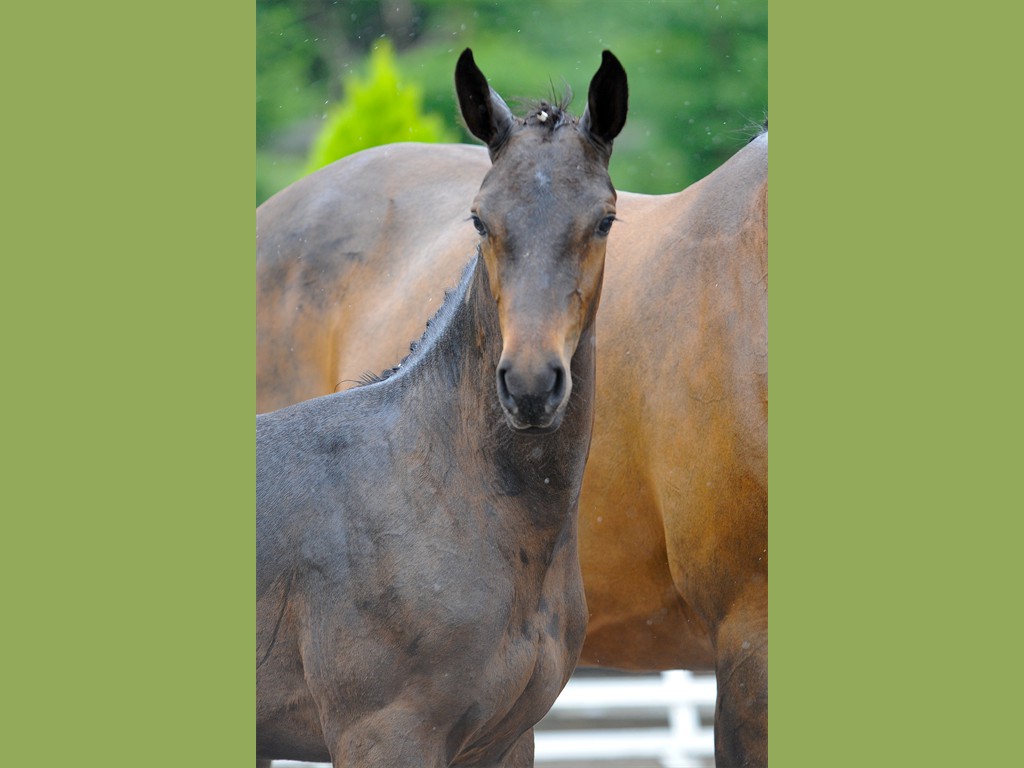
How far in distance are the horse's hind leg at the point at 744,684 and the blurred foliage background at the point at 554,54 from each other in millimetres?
1621

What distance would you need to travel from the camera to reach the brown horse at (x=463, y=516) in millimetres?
3146

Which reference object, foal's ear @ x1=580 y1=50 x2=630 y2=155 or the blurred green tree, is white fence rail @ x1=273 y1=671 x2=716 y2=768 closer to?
the blurred green tree

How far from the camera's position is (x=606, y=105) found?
10.8 ft

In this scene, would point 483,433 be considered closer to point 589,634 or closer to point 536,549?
point 536,549

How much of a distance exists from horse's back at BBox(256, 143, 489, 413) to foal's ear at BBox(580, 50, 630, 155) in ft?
6.75

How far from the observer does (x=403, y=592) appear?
328 centimetres

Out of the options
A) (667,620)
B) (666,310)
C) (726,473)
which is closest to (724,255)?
(666,310)

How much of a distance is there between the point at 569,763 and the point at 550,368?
3986 millimetres

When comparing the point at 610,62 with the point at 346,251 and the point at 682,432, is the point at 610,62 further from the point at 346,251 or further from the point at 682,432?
the point at 346,251

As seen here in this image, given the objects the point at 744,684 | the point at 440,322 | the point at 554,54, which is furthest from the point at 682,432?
the point at 554,54

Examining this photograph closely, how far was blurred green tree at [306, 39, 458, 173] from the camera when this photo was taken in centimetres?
473

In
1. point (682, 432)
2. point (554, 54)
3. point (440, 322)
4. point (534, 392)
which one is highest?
point (554, 54)

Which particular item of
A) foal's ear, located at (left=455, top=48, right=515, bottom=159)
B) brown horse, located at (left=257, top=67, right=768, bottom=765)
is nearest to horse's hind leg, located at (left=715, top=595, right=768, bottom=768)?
brown horse, located at (left=257, top=67, right=768, bottom=765)

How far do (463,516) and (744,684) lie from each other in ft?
4.12
